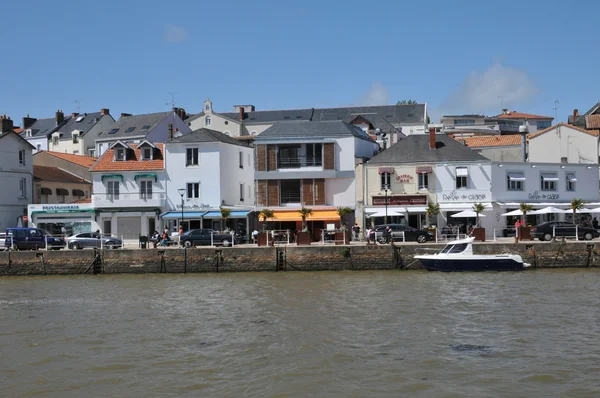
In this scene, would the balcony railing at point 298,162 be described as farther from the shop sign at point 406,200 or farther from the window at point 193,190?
the window at point 193,190

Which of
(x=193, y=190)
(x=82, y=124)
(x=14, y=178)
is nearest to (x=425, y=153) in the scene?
(x=193, y=190)

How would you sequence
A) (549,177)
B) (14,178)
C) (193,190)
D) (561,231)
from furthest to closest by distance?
(14,178), (193,190), (549,177), (561,231)

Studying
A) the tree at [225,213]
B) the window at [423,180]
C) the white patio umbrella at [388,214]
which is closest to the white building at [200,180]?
the tree at [225,213]

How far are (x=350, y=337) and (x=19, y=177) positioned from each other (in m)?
47.1

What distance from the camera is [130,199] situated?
5719cm

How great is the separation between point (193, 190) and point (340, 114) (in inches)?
1635

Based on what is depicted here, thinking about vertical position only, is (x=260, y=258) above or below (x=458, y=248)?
below

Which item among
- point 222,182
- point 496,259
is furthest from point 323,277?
point 222,182

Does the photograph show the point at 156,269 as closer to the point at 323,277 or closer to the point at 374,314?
the point at 323,277

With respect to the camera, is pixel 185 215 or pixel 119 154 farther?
pixel 119 154

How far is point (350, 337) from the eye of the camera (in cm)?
2280

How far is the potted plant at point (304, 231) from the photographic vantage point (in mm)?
44094

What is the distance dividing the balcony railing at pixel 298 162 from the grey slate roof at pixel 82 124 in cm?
4573

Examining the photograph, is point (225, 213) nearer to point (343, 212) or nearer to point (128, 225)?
point (343, 212)
